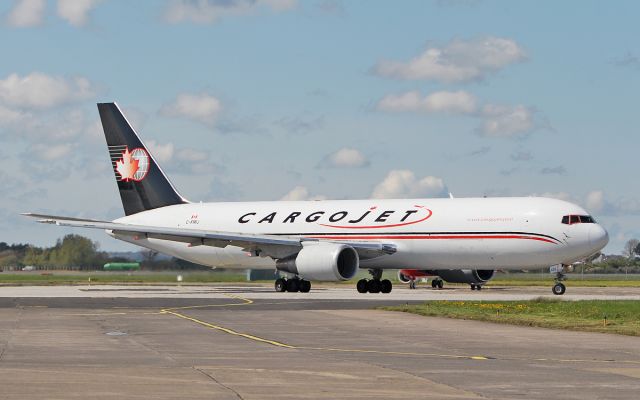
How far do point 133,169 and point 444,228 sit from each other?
64.7 feet

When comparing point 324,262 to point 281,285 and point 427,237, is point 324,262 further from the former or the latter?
point 427,237

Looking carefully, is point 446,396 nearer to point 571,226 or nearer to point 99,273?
point 571,226

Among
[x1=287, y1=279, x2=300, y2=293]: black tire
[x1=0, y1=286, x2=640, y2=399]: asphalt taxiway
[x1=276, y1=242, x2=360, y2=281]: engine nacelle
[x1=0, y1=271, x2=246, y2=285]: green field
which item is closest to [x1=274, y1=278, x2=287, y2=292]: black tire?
[x1=287, y1=279, x2=300, y2=293]: black tire

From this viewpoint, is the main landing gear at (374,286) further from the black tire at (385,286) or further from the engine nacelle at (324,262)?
the engine nacelle at (324,262)

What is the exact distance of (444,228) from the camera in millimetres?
47594

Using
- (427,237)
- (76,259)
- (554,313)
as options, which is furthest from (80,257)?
(554,313)

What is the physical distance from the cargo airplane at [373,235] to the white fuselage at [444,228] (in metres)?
0.04

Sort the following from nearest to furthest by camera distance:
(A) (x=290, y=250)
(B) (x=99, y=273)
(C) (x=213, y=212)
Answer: (A) (x=290, y=250)
(C) (x=213, y=212)
(B) (x=99, y=273)

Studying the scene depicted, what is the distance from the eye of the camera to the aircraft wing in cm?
4919

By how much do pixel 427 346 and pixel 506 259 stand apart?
91.5 feet

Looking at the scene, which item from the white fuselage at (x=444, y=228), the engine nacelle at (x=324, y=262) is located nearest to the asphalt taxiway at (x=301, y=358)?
the engine nacelle at (x=324, y=262)

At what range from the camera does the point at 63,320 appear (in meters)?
27.4

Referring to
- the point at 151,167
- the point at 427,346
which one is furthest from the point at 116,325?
the point at 151,167

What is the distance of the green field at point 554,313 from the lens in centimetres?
2473
